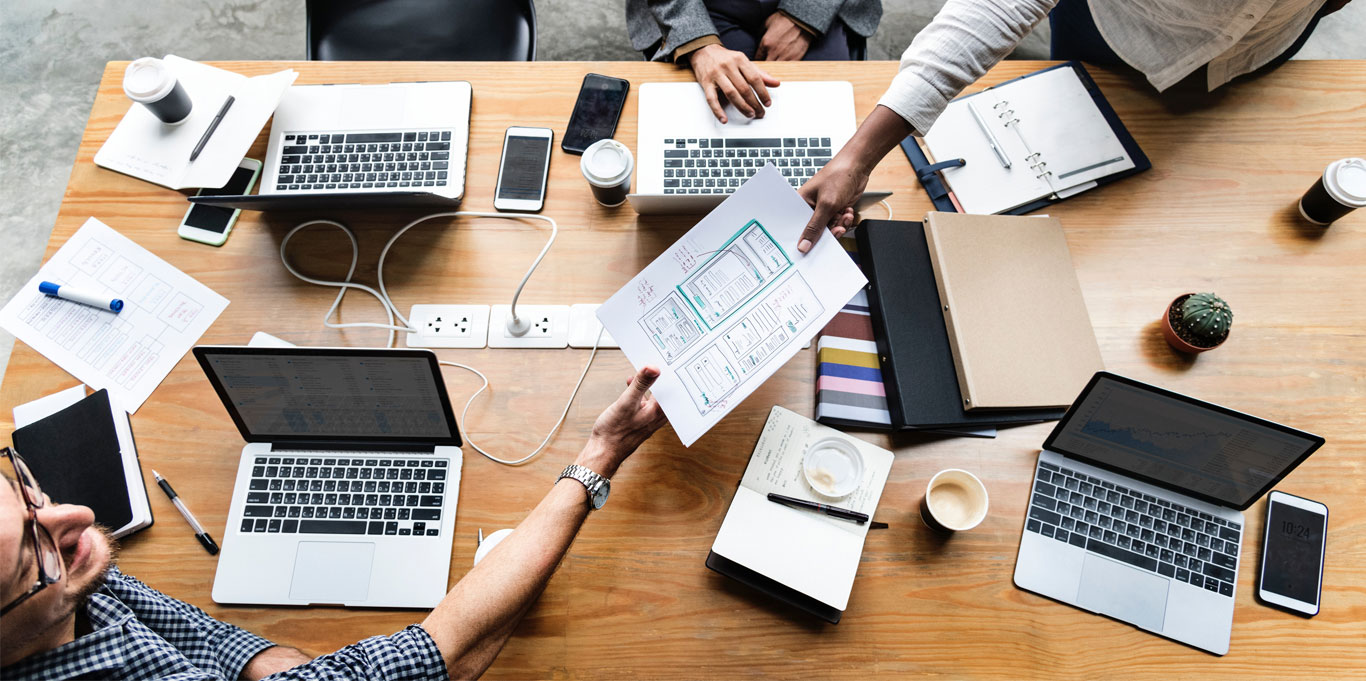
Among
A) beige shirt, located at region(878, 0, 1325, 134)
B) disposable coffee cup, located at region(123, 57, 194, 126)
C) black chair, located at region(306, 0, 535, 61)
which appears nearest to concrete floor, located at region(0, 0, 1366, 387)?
black chair, located at region(306, 0, 535, 61)

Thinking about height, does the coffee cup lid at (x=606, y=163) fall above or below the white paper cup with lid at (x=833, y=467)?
above

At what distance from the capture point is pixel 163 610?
3.06 ft

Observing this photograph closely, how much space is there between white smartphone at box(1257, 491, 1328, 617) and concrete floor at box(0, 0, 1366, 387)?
1786 mm

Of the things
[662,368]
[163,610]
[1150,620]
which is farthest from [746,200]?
[163,610]

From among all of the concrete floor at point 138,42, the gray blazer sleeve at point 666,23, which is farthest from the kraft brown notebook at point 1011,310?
the concrete floor at point 138,42

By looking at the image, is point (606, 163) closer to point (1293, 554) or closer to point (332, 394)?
point (332, 394)

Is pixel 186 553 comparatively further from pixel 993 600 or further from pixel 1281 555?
pixel 1281 555

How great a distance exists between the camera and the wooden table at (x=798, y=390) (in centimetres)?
100

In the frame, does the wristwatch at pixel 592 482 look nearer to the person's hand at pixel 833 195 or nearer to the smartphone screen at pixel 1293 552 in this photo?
the person's hand at pixel 833 195

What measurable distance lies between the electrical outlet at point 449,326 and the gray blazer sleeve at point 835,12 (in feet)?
3.10

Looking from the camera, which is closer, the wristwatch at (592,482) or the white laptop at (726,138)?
the wristwatch at (592,482)

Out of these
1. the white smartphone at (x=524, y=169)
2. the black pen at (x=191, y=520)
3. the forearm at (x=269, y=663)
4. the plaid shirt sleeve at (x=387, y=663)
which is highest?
the white smartphone at (x=524, y=169)

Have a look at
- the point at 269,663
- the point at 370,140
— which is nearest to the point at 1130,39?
the point at 370,140

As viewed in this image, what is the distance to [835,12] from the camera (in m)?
1.54
